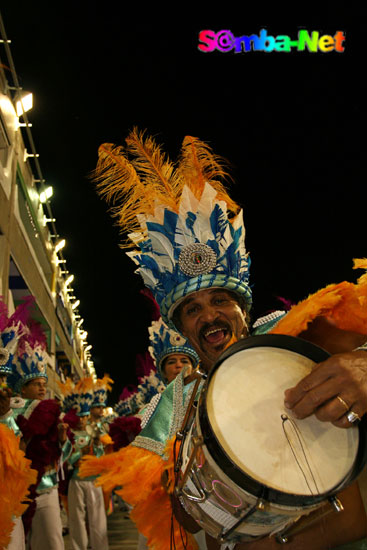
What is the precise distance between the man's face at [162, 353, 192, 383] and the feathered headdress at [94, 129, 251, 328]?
2.39m

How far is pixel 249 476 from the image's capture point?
112 centimetres

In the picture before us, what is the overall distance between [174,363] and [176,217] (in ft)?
9.01

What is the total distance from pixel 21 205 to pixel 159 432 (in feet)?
41.6

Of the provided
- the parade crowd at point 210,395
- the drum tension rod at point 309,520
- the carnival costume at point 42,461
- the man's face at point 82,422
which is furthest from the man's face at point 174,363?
the man's face at point 82,422

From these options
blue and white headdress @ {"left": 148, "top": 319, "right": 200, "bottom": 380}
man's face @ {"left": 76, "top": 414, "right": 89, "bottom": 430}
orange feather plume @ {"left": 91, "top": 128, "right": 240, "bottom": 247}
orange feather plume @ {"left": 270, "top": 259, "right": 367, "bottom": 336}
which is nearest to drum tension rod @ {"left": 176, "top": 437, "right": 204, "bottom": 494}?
orange feather plume @ {"left": 270, "top": 259, "right": 367, "bottom": 336}

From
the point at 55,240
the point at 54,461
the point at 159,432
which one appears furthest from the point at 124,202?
the point at 55,240

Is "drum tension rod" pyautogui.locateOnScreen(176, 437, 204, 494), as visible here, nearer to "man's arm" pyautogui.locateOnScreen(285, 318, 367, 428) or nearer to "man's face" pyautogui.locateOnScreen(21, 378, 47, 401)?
"man's arm" pyautogui.locateOnScreen(285, 318, 367, 428)

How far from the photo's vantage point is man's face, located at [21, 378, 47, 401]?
6.07m

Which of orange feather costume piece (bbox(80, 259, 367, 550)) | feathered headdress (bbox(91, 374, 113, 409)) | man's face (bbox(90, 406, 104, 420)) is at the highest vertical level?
orange feather costume piece (bbox(80, 259, 367, 550))

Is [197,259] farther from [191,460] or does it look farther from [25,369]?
[25,369]

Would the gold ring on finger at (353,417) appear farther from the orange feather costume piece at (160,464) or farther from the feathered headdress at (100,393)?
the feathered headdress at (100,393)

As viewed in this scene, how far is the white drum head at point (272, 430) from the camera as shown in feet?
3.70

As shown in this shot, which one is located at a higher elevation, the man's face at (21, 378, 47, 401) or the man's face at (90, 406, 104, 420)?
the man's face at (21, 378, 47, 401)

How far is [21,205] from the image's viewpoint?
13.6m
